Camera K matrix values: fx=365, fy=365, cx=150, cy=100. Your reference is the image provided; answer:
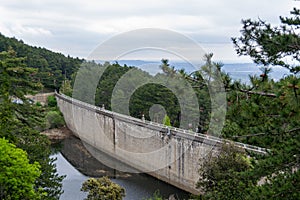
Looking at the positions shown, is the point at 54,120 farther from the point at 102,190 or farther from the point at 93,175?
the point at 102,190

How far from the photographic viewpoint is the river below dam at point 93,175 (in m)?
20.3

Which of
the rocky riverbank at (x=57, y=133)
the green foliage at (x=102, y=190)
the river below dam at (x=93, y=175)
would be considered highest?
the green foliage at (x=102, y=190)

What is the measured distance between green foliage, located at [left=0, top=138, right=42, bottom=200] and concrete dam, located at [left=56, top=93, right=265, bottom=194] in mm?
8989

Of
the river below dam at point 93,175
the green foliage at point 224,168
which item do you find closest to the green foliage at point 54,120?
the river below dam at point 93,175

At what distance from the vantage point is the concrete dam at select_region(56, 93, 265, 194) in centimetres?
2050

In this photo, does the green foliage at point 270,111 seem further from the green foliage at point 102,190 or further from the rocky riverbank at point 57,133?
the rocky riverbank at point 57,133

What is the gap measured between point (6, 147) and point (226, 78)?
24.1 ft

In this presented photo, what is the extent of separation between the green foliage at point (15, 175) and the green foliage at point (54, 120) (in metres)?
29.6

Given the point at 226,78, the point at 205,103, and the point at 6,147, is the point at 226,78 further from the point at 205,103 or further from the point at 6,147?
the point at 205,103

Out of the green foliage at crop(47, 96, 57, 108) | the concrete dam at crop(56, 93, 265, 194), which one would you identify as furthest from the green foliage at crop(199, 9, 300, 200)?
the green foliage at crop(47, 96, 57, 108)

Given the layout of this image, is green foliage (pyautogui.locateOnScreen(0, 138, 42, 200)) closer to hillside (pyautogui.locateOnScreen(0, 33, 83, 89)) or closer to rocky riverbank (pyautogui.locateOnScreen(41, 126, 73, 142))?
rocky riverbank (pyautogui.locateOnScreen(41, 126, 73, 142))

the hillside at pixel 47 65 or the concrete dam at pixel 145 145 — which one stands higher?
the hillside at pixel 47 65

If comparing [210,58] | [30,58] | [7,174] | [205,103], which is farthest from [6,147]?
[30,58]

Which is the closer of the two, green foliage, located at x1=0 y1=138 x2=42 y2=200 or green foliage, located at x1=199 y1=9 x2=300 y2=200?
green foliage, located at x1=199 y1=9 x2=300 y2=200
